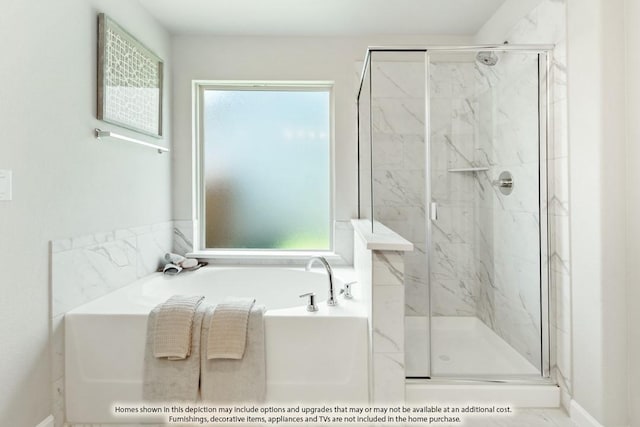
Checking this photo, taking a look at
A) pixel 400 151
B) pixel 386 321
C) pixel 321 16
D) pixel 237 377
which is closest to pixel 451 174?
pixel 400 151

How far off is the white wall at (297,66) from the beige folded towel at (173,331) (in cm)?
149

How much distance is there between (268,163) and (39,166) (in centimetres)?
163

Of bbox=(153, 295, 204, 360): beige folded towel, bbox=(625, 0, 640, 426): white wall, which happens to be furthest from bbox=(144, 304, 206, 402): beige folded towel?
bbox=(625, 0, 640, 426): white wall

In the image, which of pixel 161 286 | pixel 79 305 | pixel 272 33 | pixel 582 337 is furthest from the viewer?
pixel 272 33

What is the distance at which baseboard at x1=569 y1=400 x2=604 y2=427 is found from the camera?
1544mm

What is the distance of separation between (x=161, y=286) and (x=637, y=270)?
2622mm

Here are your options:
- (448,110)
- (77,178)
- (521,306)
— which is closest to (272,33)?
(448,110)

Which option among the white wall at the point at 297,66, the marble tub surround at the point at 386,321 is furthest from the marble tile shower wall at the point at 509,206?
the white wall at the point at 297,66

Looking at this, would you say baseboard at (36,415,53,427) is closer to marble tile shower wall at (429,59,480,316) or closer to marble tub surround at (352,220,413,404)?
marble tub surround at (352,220,413,404)

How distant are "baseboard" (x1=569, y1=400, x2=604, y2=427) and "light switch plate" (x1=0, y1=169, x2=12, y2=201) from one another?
2.70 meters

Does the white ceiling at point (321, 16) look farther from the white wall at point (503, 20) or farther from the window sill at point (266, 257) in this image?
the window sill at point (266, 257)

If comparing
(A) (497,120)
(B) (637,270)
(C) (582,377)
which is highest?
(A) (497,120)

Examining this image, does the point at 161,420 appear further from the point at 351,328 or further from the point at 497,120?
the point at 497,120

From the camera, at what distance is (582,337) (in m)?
1.61
